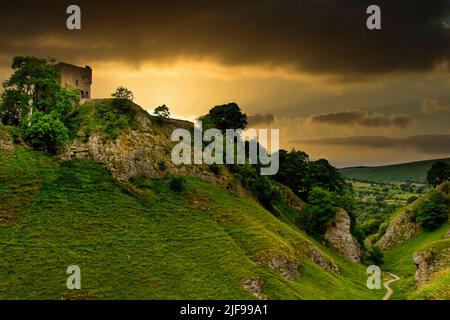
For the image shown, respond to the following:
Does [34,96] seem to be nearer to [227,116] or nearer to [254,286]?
[227,116]

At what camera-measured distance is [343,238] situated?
411 feet

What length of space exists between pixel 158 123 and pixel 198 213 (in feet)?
112

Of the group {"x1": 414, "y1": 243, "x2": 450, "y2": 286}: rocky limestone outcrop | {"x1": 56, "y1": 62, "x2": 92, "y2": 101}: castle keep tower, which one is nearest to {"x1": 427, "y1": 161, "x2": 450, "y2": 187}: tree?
{"x1": 414, "y1": 243, "x2": 450, "y2": 286}: rocky limestone outcrop

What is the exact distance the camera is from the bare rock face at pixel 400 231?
160688 millimetres

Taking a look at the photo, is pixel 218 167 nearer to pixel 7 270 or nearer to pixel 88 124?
pixel 88 124

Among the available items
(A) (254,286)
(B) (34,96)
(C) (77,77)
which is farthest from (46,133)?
(A) (254,286)

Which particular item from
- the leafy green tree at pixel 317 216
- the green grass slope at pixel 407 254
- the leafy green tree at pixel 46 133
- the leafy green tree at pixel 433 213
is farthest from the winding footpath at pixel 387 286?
the leafy green tree at pixel 46 133

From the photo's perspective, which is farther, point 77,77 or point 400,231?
A: point 400,231

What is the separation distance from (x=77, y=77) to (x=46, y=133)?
29.5 metres

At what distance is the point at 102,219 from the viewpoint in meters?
80.4

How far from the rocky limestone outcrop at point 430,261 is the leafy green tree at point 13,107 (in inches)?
3258

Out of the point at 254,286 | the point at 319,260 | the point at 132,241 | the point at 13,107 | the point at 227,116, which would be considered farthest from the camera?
the point at 227,116

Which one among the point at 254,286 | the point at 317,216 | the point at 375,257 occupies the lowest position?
the point at 375,257
